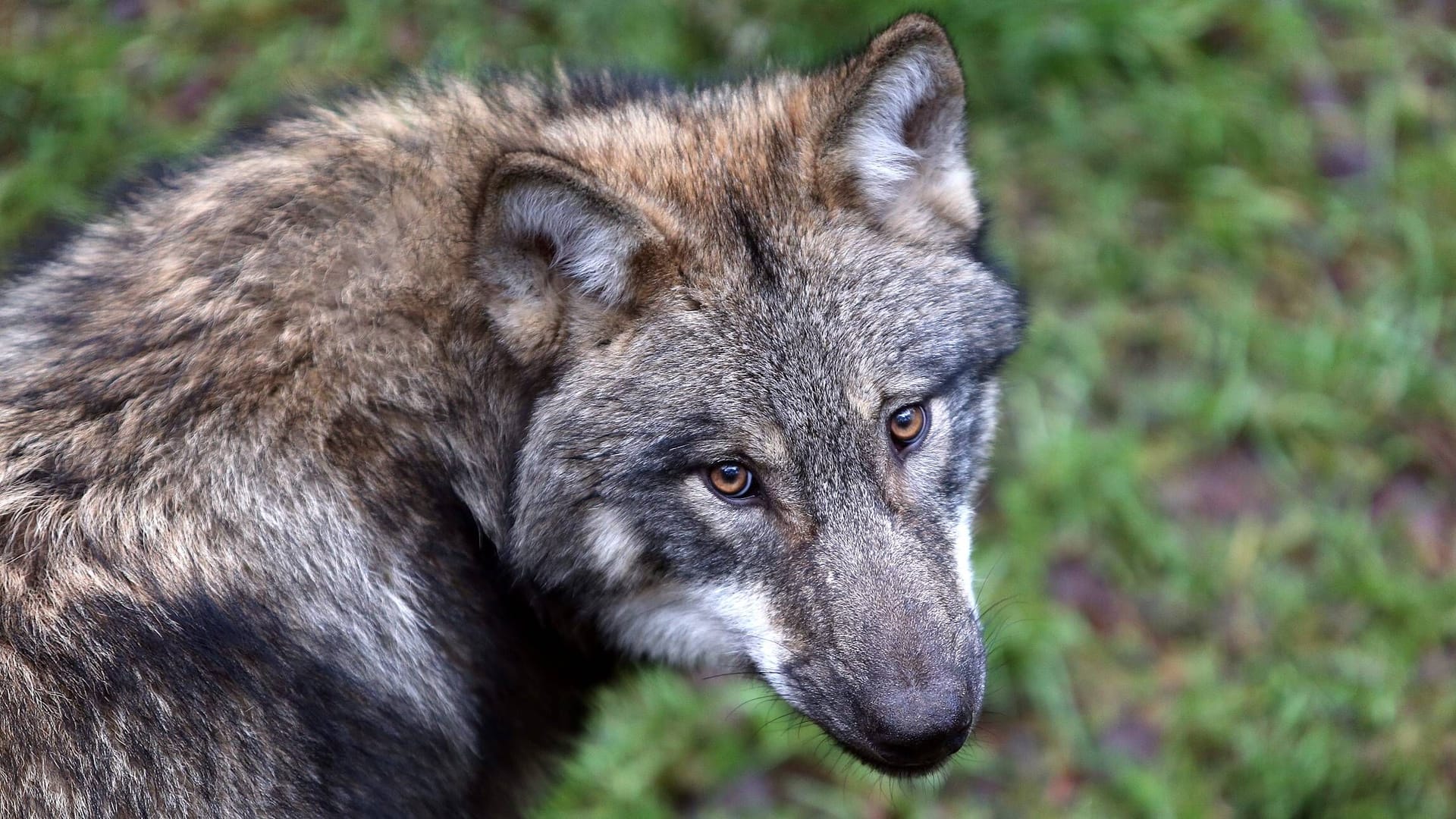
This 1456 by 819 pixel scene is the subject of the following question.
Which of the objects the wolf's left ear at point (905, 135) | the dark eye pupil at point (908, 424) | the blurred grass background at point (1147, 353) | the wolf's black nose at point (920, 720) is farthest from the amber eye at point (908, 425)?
the blurred grass background at point (1147, 353)

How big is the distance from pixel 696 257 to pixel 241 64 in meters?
3.83

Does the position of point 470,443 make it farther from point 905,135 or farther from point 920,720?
point 905,135

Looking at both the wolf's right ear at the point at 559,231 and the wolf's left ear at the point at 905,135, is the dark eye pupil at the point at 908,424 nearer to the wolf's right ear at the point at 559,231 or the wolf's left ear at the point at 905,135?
the wolf's left ear at the point at 905,135

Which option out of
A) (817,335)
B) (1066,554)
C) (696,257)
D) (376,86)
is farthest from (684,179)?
(1066,554)

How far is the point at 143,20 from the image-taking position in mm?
5723

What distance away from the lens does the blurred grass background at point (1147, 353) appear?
4.47m

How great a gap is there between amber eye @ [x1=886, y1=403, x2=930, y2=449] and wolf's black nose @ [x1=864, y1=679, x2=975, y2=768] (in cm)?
58

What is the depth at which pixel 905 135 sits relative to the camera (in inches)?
121

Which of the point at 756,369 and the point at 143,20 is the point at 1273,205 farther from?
the point at 143,20

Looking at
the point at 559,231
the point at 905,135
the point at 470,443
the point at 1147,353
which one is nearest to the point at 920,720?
the point at 470,443

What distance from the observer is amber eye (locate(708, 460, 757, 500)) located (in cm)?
275

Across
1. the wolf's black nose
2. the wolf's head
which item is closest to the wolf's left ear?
the wolf's head

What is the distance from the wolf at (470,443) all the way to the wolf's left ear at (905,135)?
13 mm

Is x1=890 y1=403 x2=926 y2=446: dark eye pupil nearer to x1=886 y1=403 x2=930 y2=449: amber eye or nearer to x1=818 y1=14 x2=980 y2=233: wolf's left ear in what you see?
x1=886 y1=403 x2=930 y2=449: amber eye
